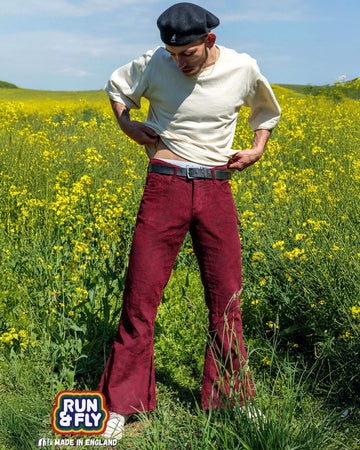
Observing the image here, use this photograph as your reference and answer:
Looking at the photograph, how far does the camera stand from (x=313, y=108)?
29.4 ft

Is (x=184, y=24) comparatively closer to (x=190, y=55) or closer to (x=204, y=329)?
(x=190, y=55)

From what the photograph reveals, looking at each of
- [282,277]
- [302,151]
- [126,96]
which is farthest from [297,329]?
[302,151]

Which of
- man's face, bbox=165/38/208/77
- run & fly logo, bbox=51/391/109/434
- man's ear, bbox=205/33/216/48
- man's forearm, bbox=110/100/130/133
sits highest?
man's ear, bbox=205/33/216/48

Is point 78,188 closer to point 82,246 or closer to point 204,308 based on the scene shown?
point 82,246

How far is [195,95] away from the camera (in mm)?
2318

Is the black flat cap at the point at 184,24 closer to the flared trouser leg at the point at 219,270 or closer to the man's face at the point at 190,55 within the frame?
the man's face at the point at 190,55

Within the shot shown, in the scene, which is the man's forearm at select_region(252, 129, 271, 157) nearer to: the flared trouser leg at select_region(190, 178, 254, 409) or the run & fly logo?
the flared trouser leg at select_region(190, 178, 254, 409)

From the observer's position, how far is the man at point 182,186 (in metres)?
2.32

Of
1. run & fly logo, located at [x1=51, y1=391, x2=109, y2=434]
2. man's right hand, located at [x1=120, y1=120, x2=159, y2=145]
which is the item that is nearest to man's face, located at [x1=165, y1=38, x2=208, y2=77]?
man's right hand, located at [x1=120, y1=120, x2=159, y2=145]

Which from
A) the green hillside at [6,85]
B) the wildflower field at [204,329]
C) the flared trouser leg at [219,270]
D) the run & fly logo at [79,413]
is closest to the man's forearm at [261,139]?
the flared trouser leg at [219,270]

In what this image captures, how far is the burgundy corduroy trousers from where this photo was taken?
2.36 m

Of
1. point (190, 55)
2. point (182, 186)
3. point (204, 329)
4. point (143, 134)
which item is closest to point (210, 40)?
point (190, 55)

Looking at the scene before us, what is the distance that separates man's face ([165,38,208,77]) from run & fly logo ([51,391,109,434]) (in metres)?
1.49

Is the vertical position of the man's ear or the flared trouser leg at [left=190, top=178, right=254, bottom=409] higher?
the man's ear
